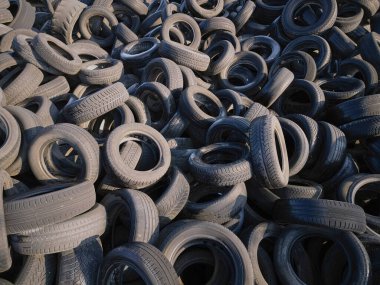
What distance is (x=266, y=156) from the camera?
398 cm

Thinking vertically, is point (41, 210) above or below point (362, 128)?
below

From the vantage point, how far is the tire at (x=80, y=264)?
3.16 m

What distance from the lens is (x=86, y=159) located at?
382 centimetres

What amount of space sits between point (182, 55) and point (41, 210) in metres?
3.78

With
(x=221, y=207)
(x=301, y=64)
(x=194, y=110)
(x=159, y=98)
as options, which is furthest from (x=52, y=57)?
(x=301, y=64)

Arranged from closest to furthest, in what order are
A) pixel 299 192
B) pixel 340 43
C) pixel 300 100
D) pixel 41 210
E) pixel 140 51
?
pixel 41 210 → pixel 299 192 → pixel 300 100 → pixel 140 51 → pixel 340 43

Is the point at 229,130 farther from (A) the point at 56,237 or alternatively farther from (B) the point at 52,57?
(B) the point at 52,57

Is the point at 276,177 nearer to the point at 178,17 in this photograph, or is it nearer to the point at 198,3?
the point at 178,17

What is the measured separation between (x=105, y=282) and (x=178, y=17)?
5748 mm

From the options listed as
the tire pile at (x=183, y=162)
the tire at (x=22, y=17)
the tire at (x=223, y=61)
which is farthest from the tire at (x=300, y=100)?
the tire at (x=22, y=17)

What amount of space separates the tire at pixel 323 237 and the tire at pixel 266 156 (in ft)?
2.07

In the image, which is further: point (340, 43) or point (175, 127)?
point (340, 43)

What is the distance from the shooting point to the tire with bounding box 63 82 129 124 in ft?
14.2

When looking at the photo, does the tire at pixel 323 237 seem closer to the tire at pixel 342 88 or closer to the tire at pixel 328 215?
the tire at pixel 328 215
